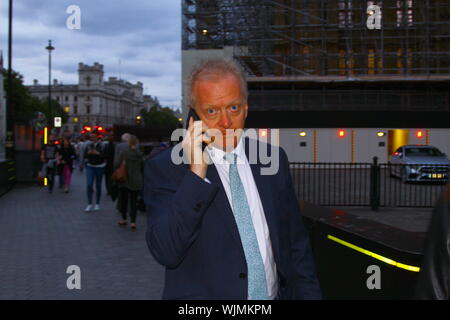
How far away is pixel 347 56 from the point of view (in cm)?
3111

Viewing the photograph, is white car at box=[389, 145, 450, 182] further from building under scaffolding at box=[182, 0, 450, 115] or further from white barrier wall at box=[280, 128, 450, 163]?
building under scaffolding at box=[182, 0, 450, 115]

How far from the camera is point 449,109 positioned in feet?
105

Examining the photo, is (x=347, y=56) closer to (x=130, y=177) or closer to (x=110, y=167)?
(x=110, y=167)

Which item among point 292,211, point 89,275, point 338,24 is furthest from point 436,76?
point 292,211

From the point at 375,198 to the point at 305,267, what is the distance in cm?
1126

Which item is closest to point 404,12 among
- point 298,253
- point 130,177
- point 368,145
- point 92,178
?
point 368,145

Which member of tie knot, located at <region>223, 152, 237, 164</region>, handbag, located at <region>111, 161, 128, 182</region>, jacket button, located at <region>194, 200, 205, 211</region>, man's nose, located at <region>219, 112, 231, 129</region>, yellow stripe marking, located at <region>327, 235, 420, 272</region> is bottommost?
yellow stripe marking, located at <region>327, 235, 420, 272</region>

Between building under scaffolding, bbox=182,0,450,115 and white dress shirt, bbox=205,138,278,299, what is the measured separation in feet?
97.2

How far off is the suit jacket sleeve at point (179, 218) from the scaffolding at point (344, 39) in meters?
30.0

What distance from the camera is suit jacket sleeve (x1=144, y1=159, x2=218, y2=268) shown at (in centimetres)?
199

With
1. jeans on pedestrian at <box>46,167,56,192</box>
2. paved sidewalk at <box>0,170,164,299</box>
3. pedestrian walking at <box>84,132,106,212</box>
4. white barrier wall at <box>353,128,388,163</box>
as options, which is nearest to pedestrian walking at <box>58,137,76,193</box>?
jeans on pedestrian at <box>46,167,56,192</box>

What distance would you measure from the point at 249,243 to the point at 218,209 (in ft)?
0.64

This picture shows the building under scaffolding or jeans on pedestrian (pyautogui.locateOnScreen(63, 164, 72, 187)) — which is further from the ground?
the building under scaffolding

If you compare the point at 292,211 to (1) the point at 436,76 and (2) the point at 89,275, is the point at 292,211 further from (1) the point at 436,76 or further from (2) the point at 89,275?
(1) the point at 436,76
